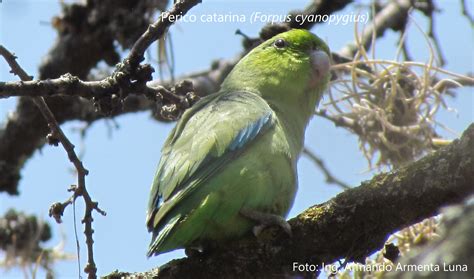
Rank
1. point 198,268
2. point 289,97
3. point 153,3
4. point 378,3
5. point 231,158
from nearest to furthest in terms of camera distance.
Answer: point 198,268 → point 231,158 → point 289,97 → point 153,3 → point 378,3

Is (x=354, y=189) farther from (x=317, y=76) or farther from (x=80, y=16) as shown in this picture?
(x=80, y=16)

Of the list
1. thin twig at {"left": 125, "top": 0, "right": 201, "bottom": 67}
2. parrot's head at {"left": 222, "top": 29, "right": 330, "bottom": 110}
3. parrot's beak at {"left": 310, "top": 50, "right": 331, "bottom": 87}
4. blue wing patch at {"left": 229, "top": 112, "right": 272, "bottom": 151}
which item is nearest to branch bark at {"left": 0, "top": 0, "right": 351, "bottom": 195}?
parrot's head at {"left": 222, "top": 29, "right": 330, "bottom": 110}

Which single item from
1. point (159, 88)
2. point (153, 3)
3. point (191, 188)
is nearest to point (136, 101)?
point (153, 3)

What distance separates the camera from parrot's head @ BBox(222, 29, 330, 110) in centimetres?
463

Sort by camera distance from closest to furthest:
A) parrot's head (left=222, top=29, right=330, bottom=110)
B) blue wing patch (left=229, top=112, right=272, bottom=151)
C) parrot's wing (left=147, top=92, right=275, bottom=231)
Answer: parrot's wing (left=147, top=92, right=275, bottom=231) < blue wing patch (left=229, top=112, right=272, bottom=151) < parrot's head (left=222, top=29, right=330, bottom=110)

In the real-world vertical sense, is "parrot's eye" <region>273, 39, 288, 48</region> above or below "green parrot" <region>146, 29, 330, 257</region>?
above

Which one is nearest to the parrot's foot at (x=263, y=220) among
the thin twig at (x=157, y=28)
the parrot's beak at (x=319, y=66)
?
the thin twig at (x=157, y=28)

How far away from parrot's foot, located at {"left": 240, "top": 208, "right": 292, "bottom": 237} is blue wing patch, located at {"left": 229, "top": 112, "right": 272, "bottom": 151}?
1.21 ft

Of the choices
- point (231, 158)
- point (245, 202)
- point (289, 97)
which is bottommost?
point (245, 202)

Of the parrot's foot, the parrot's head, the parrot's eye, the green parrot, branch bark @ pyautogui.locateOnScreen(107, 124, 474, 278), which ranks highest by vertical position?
the parrot's eye

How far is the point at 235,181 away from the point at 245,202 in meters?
0.11

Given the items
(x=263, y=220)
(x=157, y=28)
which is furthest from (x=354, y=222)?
(x=157, y=28)

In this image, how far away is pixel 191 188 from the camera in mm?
3404

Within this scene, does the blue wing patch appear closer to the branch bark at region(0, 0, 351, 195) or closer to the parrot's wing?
the parrot's wing
